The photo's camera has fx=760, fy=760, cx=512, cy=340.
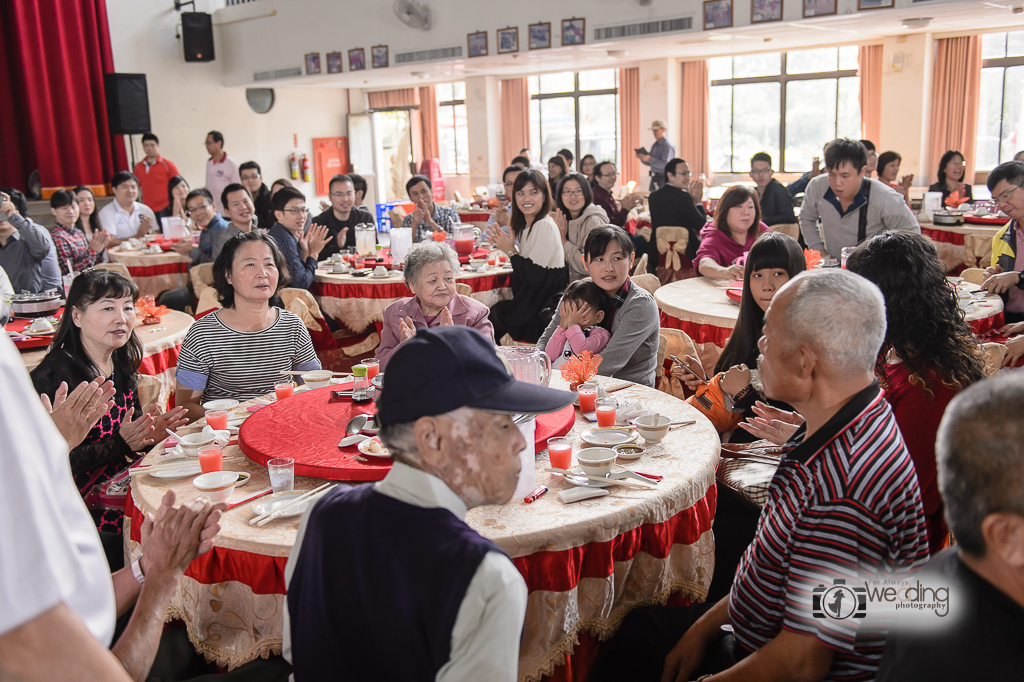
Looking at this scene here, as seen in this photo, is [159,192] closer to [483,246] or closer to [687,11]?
[483,246]

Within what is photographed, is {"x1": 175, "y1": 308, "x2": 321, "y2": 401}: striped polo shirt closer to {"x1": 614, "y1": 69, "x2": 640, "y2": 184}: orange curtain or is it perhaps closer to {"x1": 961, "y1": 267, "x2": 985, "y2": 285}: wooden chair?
{"x1": 961, "y1": 267, "x2": 985, "y2": 285}: wooden chair

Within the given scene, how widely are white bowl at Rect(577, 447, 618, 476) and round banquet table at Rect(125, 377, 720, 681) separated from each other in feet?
0.23

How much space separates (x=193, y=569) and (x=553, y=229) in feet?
13.0

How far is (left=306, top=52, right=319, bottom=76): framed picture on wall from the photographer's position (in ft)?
41.4

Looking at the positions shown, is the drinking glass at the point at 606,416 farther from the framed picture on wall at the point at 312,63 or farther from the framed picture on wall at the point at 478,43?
the framed picture on wall at the point at 312,63

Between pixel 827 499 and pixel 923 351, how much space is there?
2.59 feet

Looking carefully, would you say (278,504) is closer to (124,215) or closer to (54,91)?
(124,215)

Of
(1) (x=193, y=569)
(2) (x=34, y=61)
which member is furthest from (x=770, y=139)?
(1) (x=193, y=569)

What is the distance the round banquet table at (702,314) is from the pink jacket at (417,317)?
1086 mm

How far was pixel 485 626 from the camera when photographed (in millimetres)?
1032

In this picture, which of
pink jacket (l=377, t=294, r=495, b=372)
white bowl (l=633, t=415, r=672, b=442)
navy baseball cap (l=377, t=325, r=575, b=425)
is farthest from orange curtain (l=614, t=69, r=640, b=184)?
navy baseball cap (l=377, t=325, r=575, b=425)

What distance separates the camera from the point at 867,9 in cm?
784

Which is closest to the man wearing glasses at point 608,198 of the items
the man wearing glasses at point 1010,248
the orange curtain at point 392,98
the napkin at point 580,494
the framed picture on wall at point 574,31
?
the framed picture on wall at point 574,31

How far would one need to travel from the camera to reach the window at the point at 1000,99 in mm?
11047
